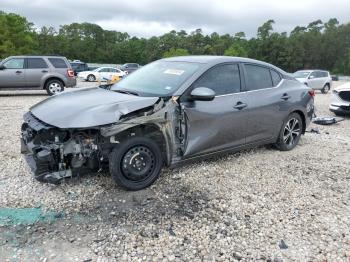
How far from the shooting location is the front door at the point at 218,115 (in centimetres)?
472

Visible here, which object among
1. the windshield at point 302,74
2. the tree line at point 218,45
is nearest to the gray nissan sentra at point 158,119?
the windshield at point 302,74

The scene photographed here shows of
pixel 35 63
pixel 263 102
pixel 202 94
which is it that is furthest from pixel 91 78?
pixel 202 94

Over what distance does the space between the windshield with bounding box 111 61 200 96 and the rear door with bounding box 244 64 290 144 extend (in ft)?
3.45

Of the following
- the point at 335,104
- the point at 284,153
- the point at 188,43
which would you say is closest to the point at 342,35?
the point at 188,43

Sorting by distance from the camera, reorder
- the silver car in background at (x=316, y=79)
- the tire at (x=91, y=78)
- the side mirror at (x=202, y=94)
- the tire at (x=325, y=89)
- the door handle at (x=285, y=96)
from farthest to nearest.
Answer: the tire at (x=91, y=78) → the tire at (x=325, y=89) → the silver car in background at (x=316, y=79) → the door handle at (x=285, y=96) → the side mirror at (x=202, y=94)

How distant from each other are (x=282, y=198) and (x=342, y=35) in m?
91.9

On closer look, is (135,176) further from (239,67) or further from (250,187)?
(239,67)

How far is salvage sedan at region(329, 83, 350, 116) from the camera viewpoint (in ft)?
33.2

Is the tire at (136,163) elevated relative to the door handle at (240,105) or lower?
lower

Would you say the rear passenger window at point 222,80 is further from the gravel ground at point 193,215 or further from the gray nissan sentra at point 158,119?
the gravel ground at point 193,215

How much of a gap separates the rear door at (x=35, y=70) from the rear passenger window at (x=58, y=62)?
1.04ft

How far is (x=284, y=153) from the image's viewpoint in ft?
20.4

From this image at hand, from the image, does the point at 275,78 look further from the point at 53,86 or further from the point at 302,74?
the point at 302,74

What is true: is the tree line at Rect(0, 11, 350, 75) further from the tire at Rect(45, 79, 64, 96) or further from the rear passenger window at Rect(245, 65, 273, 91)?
the rear passenger window at Rect(245, 65, 273, 91)
